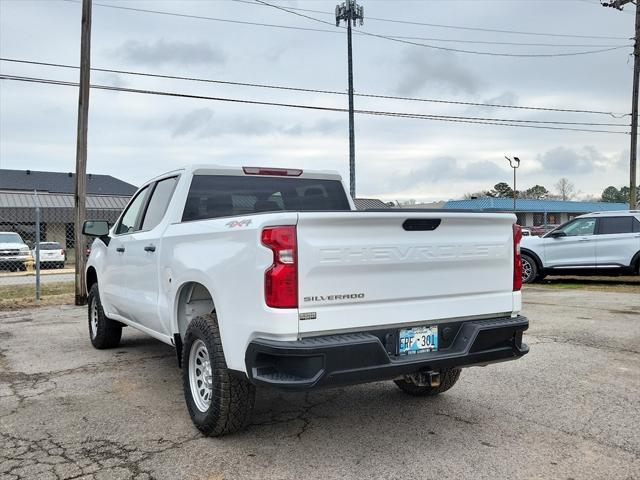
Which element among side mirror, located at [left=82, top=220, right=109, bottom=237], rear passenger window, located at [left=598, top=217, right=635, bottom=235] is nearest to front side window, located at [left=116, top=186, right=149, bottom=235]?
side mirror, located at [left=82, top=220, right=109, bottom=237]

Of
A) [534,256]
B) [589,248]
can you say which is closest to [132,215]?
[534,256]

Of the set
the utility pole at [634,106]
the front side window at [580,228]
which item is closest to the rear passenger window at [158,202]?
the front side window at [580,228]

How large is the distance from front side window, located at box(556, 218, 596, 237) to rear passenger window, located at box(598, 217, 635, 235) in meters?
0.19

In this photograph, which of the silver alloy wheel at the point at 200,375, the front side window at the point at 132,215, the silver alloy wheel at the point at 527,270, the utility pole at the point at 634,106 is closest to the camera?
the silver alloy wheel at the point at 200,375

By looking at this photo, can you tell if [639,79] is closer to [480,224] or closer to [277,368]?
[480,224]

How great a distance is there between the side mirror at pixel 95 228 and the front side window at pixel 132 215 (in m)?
0.17

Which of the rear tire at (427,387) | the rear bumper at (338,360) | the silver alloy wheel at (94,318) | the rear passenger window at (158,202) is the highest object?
the rear passenger window at (158,202)

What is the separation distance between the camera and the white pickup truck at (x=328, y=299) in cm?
342

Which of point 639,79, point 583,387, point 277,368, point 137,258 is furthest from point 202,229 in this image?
point 639,79

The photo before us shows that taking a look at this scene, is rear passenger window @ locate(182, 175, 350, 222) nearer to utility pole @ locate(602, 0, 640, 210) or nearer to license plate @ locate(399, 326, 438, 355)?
license plate @ locate(399, 326, 438, 355)

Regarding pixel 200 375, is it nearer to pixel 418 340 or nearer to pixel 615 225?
pixel 418 340

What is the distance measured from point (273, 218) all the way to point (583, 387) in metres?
3.58

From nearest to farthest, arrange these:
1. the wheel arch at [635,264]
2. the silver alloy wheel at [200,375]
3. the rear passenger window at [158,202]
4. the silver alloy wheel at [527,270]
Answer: the silver alloy wheel at [200,375]
the rear passenger window at [158,202]
the wheel arch at [635,264]
the silver alloy wheel at [527,270]

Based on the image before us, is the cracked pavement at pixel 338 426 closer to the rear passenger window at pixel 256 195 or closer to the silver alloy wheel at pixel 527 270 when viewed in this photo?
the rear passenger window at pixel 256 195
